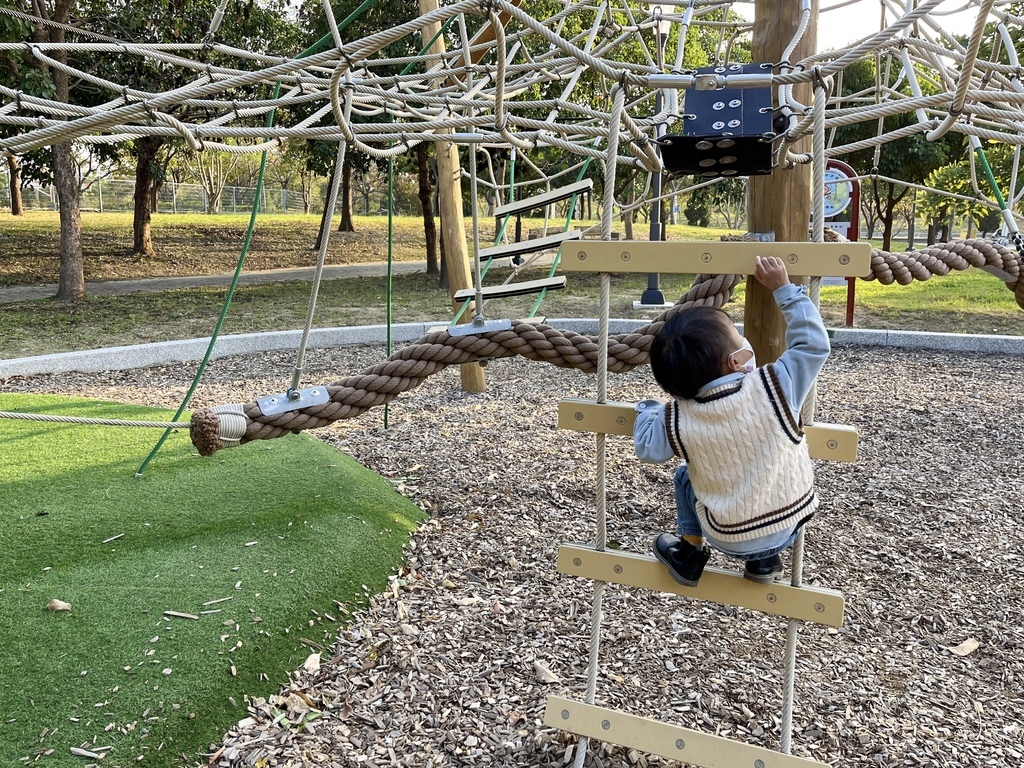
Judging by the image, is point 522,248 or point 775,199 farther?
point 522,248

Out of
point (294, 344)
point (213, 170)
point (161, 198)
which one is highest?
point (213, 170)

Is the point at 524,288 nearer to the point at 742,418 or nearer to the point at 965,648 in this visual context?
the point at 965,648

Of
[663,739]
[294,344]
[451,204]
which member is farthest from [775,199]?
[294,344]

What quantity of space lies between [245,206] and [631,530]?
32.7m

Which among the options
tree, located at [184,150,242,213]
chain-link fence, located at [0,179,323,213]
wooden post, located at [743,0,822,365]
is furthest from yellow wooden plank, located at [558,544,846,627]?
tree, located at [184,150,242,213]

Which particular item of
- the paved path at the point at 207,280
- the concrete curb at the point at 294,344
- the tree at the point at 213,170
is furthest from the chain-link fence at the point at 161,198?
the concrete curb at the point at 294,344

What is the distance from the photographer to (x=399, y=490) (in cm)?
387

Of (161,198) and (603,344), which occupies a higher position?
(161,198)

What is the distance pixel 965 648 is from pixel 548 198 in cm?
291

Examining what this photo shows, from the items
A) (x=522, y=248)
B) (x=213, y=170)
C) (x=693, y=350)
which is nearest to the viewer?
(x=693, y=350)

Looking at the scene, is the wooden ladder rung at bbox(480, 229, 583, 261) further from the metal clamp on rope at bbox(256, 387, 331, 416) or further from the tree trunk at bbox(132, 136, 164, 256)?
the tree trunk at bbox(132, 136, 164, 256)

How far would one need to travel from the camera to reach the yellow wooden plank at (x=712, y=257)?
1.66m

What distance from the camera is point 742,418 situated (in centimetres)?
160

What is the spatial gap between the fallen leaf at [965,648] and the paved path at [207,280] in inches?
436
